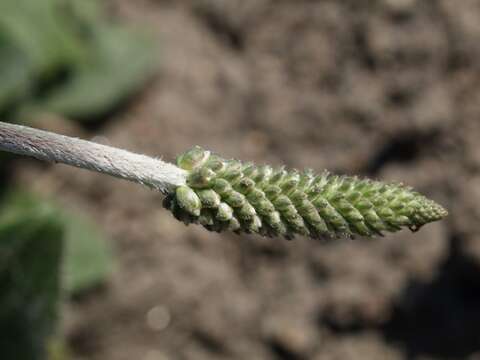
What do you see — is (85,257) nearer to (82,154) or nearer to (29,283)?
(29,283)

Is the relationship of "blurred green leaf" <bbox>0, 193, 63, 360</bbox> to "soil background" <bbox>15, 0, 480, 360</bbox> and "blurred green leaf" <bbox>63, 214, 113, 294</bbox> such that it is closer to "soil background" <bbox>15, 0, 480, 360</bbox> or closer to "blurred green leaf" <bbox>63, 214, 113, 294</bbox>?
"blurred green leaf" <bbox>63, 214, 113, 294</bbox>

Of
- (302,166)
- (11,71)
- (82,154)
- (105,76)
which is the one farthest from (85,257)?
(82,154)

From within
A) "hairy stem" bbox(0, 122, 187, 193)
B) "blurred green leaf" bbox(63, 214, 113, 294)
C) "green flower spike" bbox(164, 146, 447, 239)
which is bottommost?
"blurred green leaf" bbox(63, 214, 113, 294)

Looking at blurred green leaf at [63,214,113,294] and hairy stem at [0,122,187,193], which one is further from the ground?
hairy stem at [0,122,187,193]

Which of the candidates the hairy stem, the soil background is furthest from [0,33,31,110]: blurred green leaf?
the hairy stem

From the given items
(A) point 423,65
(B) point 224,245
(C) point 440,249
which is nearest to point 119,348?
(B) point 224,245

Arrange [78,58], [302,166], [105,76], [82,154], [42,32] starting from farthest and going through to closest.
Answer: [105,76] → [78,58] → [42,32] → [302,166] → [82,154]
